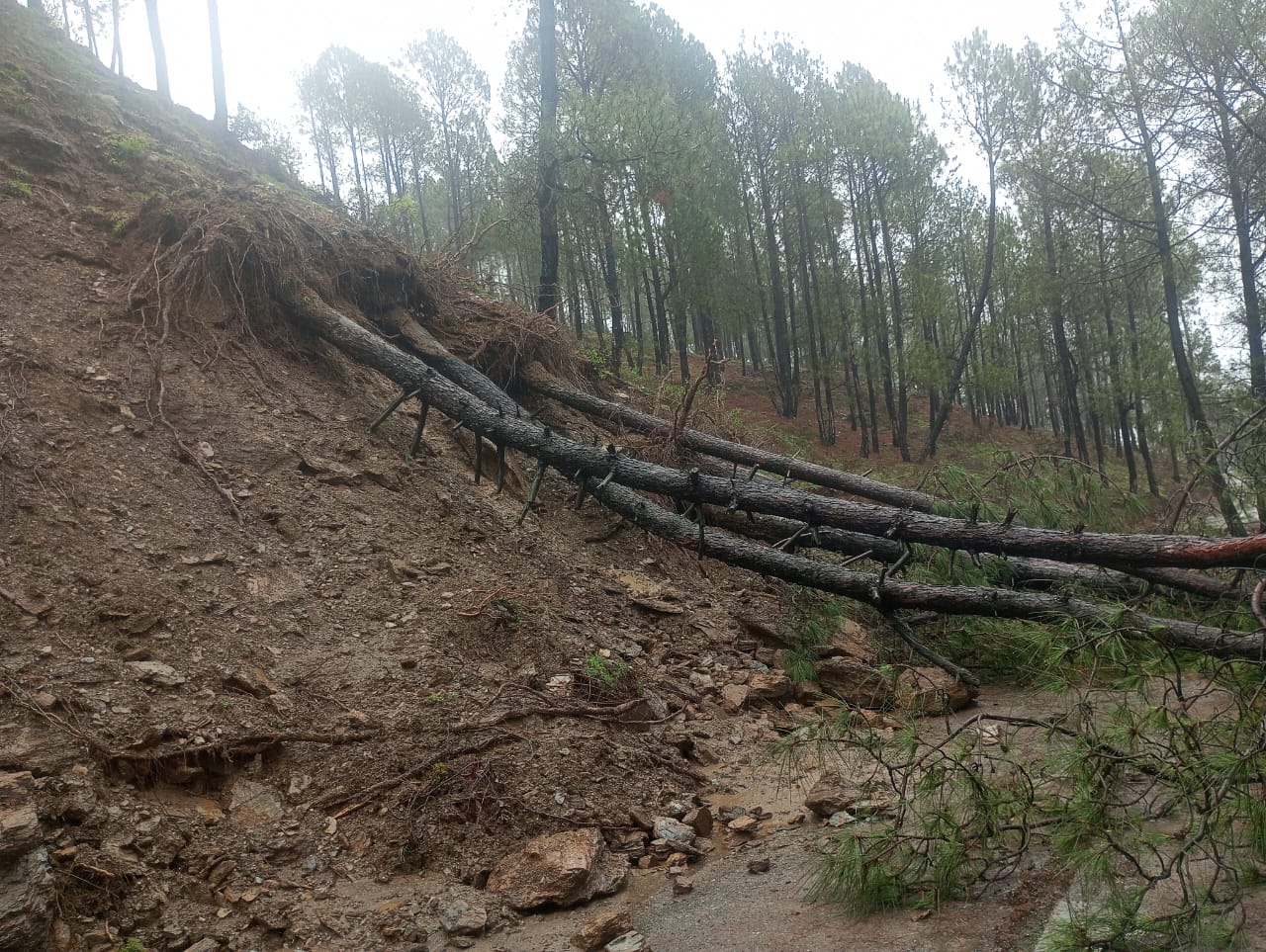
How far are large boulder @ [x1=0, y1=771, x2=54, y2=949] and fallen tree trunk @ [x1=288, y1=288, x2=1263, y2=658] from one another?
3942 mm

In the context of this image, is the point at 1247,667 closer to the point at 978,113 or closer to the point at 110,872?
the point at 110,872

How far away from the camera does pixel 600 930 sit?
3092mm

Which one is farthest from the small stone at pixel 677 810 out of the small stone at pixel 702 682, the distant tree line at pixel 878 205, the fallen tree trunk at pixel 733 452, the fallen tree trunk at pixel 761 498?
the distant tree line at pixel 878 205

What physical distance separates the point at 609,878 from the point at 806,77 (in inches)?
920

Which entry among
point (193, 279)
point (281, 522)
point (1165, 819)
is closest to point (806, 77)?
point (193, 279)

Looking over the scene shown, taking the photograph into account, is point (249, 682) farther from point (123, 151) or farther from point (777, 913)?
point (123, 151)

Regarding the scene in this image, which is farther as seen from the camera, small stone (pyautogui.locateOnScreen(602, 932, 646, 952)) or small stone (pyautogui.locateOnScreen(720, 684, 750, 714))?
small stone (pyautogui.locateOnScreen(720, 684, 750, 714))

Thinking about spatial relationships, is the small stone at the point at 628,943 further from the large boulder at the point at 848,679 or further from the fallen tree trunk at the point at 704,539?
the large boulder at the point at 848,679

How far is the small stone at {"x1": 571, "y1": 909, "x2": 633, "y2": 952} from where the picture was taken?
3.06 meters

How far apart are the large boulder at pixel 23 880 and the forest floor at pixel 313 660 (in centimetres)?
13

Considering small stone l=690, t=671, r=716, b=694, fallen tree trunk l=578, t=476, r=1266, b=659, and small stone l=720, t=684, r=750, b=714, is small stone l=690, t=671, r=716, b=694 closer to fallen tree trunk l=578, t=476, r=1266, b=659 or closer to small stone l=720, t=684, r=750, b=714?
small stone l=720, t=684, r=750, b=714

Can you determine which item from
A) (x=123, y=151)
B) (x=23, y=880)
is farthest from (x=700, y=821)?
(x=123, y=151)

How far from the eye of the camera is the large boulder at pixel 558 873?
3385mm

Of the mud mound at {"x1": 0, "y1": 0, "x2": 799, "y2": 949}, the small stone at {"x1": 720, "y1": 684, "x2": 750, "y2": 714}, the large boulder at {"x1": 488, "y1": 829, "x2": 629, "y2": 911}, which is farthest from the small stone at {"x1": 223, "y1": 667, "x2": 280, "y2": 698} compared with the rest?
the small stone at {"x1": 720, "y1": 684, "x2": 750, "y2": 714}
